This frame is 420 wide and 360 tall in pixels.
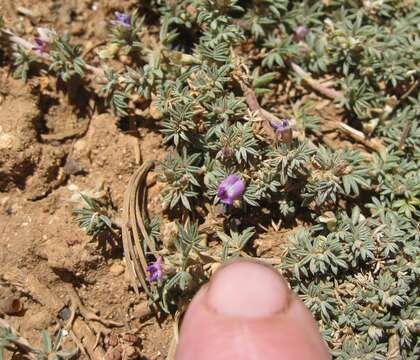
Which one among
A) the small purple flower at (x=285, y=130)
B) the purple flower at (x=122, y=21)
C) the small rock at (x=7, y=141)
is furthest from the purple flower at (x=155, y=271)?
the purple flower at (x=122, y=21)

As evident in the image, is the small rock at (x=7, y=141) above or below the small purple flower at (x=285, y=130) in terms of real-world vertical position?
below

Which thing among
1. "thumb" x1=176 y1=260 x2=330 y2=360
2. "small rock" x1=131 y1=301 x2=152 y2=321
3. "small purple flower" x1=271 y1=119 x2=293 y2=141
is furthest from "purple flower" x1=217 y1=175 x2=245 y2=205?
"small rock" x1=131 y1=301 x2=152 y2=321

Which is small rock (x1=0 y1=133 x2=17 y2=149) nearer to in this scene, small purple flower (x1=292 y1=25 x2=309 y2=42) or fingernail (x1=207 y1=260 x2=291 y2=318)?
fingernail (x1=207 y1=260 x2=291 y2=318)

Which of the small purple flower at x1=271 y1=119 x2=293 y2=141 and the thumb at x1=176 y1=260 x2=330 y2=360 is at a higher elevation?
the small purple flower at x1=271 y1=119 x2=293 y2=141

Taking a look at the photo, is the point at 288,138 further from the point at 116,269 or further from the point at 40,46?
the point at 40,46

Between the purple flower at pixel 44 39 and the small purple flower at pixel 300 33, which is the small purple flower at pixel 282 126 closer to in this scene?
the small purple flower at pixel 300 33
